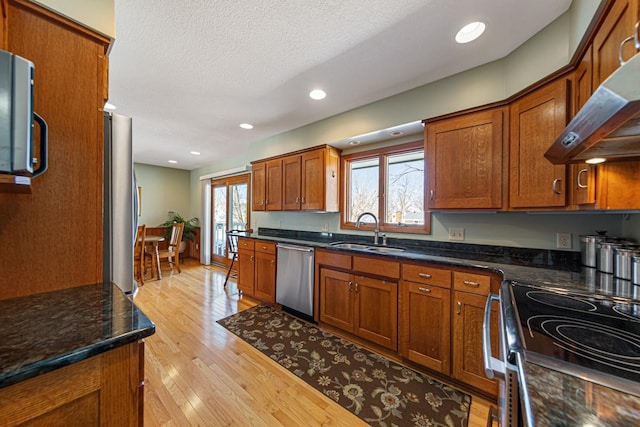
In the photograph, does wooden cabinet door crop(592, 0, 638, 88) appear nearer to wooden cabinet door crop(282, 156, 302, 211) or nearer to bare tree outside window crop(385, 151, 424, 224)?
bare tree outside window crop(385, 151, 424, 224)

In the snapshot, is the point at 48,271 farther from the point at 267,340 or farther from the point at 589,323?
the point at 589,323

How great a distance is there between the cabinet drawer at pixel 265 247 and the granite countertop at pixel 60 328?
80.1 inches

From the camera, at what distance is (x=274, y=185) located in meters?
3.43

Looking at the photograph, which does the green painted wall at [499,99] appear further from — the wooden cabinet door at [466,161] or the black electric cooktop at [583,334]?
the black electric cooktop at [583,334]

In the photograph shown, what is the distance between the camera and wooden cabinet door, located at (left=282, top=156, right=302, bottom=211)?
3123 millimetres

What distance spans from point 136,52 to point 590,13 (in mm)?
2803

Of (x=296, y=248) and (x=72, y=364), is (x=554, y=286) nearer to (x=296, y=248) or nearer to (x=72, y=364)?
(x=72, y=364)

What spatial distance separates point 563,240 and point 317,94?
239 centimetres

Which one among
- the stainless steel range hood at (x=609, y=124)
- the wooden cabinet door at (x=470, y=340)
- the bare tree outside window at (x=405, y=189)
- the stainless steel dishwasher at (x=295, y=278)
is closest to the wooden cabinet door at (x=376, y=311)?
the wooden cabinet door at (x=470, y=340)

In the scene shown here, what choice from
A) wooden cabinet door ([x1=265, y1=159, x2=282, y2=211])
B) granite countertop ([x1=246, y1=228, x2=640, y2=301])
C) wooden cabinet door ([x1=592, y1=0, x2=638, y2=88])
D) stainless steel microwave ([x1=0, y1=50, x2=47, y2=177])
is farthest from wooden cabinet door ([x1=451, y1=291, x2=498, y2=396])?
wooden cabinet door ([x1=265, y1=159, x2=282, y2=211])

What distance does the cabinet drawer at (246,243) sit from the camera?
3322mm

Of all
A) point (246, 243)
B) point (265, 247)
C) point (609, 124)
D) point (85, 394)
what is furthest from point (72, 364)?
point (246, 243)

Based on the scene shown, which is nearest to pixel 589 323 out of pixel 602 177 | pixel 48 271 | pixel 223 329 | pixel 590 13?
pixel 602 177

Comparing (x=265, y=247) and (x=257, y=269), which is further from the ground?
(x=265, y=247)
